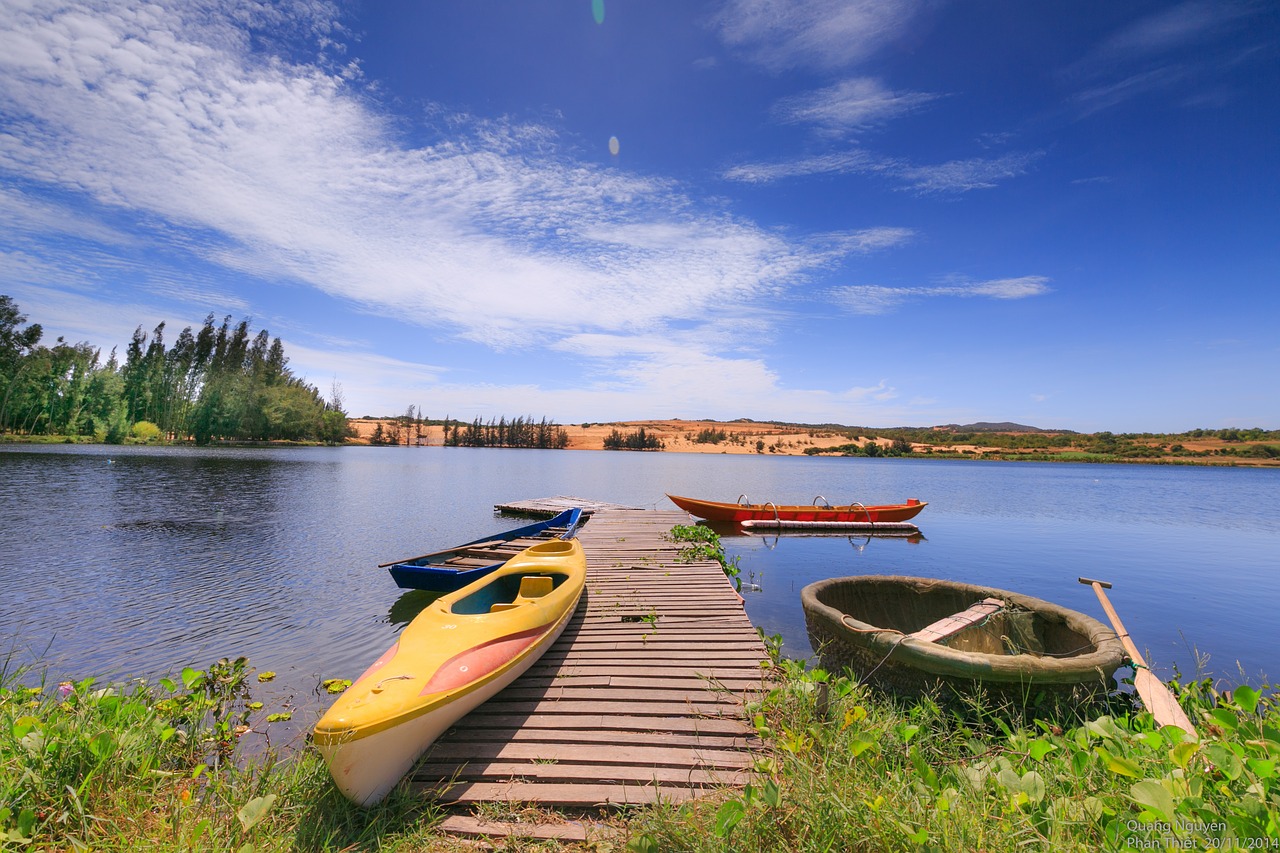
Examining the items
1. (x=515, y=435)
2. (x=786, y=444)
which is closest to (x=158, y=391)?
(x=515, y=435)

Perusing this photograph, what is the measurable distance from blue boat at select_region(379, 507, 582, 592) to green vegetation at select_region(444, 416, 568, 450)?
10035cm

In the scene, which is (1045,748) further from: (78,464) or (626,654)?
(78,464)

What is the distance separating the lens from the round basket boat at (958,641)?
16.3 feet

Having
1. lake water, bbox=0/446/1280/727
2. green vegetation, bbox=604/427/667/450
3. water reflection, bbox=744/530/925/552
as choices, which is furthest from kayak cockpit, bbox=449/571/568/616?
green vegetation, bbox=604/427/667/450

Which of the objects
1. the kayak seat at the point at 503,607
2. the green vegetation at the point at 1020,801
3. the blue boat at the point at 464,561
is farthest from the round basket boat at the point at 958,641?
the blue boat at the point at 464,561

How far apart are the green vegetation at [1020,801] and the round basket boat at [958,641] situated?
101 centimetres

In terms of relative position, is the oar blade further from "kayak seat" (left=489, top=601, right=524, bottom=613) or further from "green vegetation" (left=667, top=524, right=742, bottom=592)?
"green vegetation" (left=667, top=524, right=742, bottom=592)

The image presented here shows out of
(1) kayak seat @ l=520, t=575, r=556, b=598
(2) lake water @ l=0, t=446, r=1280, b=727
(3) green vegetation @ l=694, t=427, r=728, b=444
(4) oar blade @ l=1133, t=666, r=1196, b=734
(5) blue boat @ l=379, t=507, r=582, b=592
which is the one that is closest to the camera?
(4) oar blade @ l=1133, t=666, r=1196, b=734

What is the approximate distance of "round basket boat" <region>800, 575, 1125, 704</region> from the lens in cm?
498

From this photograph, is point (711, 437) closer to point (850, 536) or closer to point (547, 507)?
point (547, 507)

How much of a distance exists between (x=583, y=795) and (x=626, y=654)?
2.49m

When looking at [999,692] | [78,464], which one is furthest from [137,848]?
[78,464]

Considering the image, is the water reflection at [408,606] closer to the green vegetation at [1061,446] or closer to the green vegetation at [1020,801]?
the green vegetation at [1020,801]

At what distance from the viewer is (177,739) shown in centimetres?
430
